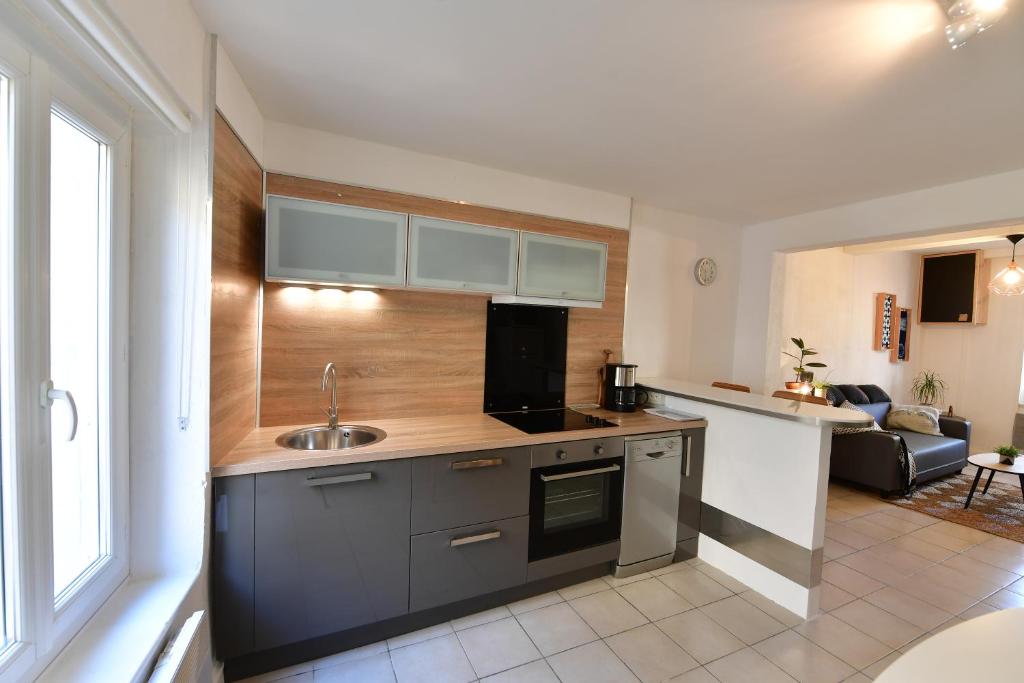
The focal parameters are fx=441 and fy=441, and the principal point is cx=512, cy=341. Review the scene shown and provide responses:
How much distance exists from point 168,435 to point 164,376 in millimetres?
203

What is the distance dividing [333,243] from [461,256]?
25.7 inches

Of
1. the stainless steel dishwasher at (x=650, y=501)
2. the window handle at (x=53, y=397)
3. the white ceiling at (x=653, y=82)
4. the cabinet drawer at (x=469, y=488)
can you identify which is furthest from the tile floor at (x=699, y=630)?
the white ceiling at (x=653, y=82)

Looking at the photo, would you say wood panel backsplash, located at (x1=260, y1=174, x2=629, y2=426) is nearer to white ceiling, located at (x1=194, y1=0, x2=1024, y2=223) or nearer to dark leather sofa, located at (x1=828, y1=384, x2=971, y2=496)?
white ceiling, located at (x1=194, y1=0, x2=1024, y2=223)

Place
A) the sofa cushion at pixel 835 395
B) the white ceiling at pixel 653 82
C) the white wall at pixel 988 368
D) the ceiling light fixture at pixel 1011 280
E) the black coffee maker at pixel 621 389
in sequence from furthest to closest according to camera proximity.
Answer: the white wall at pixel 988 368, the sofa cushion at pixel 835 395, the ceiling light fixture at pixel 1011 280, the black coffee maker at pixel 621 389, the white ceiling at pixel 653 82

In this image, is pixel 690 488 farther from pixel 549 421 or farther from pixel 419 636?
pixel 419 636

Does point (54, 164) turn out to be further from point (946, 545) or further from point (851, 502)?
point (851, 502)

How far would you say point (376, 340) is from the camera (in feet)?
8.26

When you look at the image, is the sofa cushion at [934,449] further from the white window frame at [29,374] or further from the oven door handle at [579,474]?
the white window frame at [29,374]

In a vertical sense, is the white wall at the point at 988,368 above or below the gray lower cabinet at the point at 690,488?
above

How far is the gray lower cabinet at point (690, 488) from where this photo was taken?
9.19ft

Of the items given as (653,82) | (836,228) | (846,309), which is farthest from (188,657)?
(846,309)

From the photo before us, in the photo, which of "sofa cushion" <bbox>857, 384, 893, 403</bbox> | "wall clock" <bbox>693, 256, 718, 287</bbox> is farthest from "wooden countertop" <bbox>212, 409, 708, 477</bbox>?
"sofa cushion" <bbox>857, 384, 893, 403</bbox>

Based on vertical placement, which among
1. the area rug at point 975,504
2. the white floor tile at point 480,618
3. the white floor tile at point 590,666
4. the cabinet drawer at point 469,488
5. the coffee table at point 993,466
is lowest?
the white floor tile at point 480,618

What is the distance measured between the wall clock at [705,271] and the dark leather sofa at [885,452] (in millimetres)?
2005
